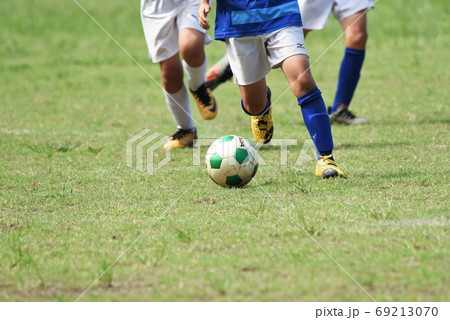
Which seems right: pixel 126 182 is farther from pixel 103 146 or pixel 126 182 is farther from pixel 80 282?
pixel 80 282

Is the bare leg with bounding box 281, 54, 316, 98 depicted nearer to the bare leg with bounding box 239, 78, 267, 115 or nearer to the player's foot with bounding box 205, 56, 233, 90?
the bare leg with bounding box 239, 78, 267, 115

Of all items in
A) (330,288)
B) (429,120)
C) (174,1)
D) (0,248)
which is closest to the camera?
(330,288)

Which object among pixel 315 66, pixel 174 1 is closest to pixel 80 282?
pixel 174 1

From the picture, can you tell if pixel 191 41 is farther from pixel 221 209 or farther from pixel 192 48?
Answer: pixel 221 209

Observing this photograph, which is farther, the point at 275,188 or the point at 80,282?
the point at 275,188

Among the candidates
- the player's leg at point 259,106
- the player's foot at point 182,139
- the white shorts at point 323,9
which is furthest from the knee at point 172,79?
the white shorts at point 323,9

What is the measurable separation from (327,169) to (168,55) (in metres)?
2.08

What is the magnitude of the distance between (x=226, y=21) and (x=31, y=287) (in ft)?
8.98

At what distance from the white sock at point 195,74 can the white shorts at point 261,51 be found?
1143 millimetres

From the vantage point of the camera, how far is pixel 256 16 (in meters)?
5.72

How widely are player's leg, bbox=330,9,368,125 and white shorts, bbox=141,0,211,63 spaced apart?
160 cm

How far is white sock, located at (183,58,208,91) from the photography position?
721cm

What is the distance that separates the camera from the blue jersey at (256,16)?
5676 millimetres

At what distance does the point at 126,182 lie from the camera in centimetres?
599
